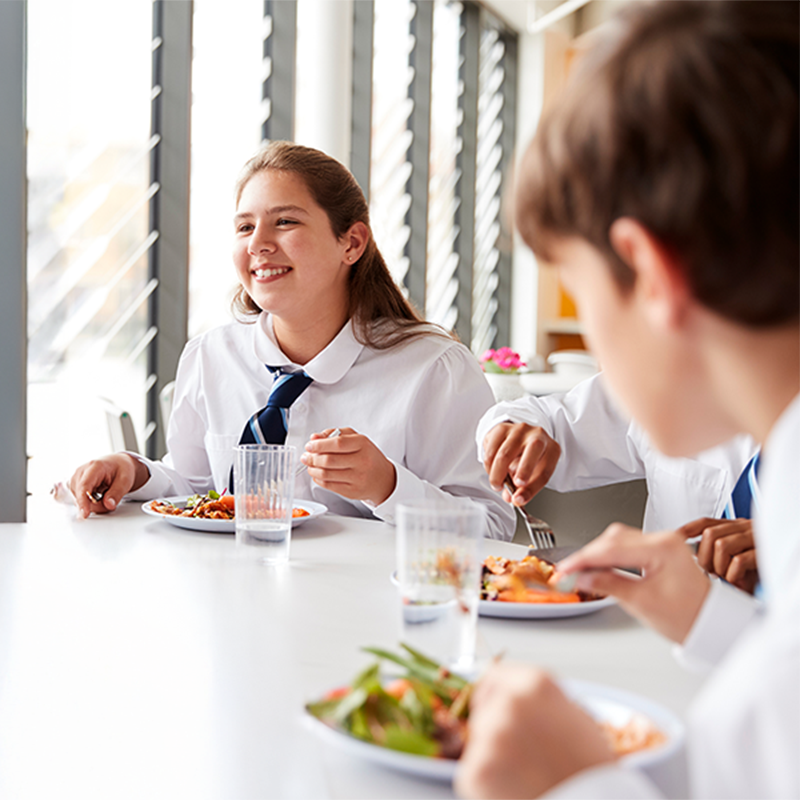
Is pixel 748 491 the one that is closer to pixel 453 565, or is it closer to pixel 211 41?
pixel 453 565

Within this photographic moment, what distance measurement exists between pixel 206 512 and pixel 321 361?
20.6 inches

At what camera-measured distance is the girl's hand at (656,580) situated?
2.59ft

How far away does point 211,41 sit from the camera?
3881mm

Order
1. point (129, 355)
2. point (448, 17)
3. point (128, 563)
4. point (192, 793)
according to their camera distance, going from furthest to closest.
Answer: point (448, 17) → point (129, 355) → point (128, 563) → point (192, 793)

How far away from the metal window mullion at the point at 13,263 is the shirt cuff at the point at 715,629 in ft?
3.91

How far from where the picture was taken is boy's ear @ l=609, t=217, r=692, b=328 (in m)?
0.56

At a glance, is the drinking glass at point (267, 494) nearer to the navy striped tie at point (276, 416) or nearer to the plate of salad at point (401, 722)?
the navy striped tie at point (276, 416)

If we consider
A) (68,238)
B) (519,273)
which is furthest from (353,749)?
(519,273)

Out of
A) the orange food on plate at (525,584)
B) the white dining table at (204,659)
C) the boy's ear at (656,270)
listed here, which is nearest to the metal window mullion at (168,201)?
the white dining table at (204,659)

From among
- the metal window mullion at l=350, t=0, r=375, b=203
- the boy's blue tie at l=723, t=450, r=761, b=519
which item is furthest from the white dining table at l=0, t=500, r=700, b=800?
the metal window mullion at l=350, t=0, r=375, b=203

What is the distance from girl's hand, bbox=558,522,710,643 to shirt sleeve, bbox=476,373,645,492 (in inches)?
36.5

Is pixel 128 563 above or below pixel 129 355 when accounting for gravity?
below

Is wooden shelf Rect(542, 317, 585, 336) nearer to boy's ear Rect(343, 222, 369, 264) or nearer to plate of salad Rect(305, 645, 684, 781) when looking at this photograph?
boy's ear Rect(343, 222, 369, 264)

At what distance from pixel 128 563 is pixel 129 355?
2.49 meters
